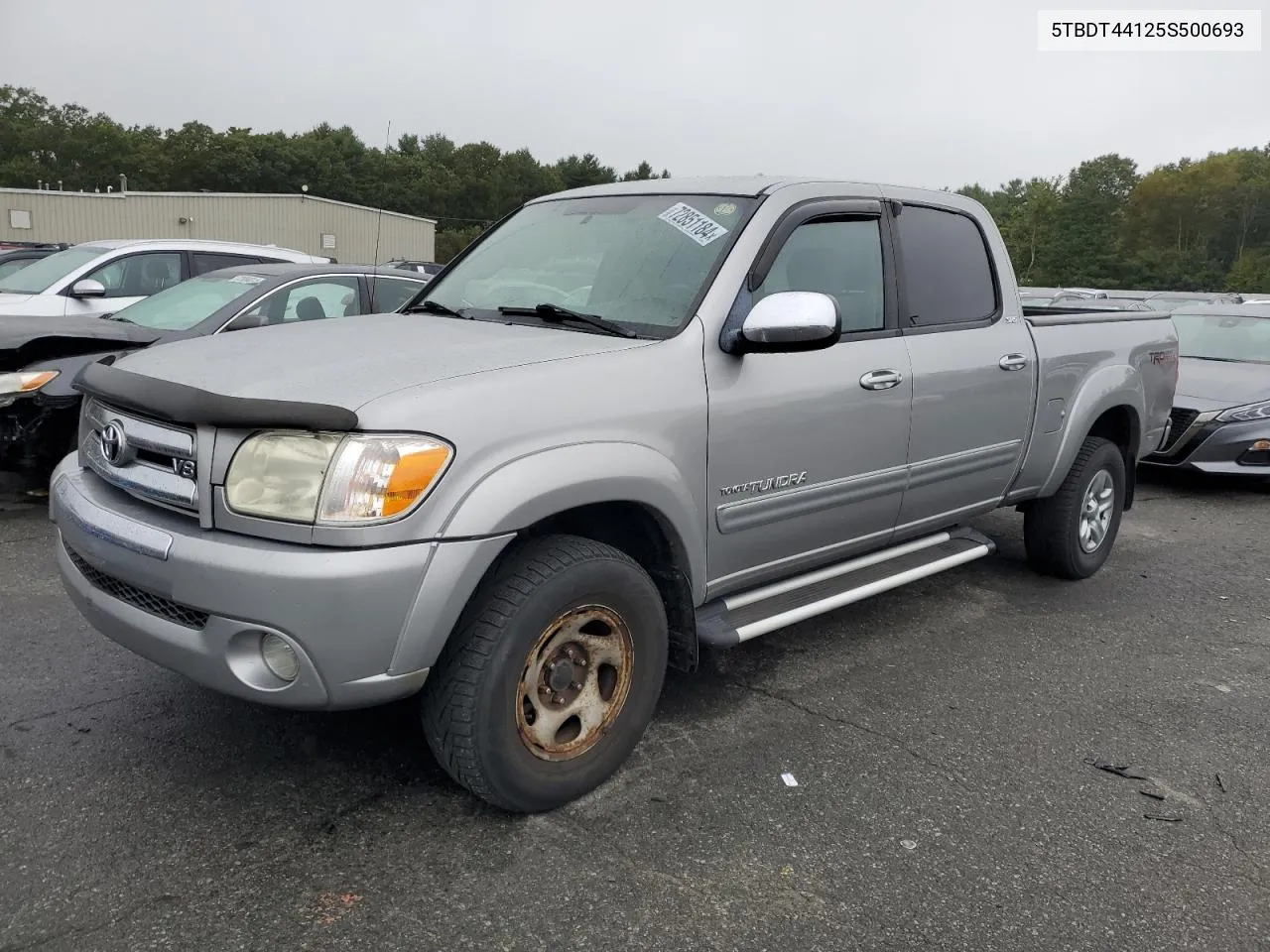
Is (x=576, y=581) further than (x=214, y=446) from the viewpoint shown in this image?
Yes

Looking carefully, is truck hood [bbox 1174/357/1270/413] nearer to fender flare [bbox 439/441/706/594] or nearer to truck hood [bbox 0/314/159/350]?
fender flare [bbox 439/441/706/594]

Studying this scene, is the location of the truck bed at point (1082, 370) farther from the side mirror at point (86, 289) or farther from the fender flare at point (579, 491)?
the side mirror at point (86, 289)

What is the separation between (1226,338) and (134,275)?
9.68 m

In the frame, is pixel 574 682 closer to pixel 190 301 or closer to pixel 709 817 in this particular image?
pixel 709 817

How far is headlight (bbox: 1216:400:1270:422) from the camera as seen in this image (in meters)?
7.67

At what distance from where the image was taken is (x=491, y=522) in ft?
8.18

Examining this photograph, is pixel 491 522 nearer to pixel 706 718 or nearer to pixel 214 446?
pixel 214 446

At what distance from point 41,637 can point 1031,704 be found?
3840 mm

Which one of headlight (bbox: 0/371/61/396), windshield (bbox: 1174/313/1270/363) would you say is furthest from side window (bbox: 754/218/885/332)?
windshield (bbox: 1174/313/1270/363)

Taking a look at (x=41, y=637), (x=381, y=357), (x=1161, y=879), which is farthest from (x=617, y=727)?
(x=41, y=637)

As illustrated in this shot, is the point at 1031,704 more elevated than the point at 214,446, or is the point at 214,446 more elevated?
the point at 214,446

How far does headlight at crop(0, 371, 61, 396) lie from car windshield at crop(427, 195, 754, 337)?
9.14 ft

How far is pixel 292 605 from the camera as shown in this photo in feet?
7.61

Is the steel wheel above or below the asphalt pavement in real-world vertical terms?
above
